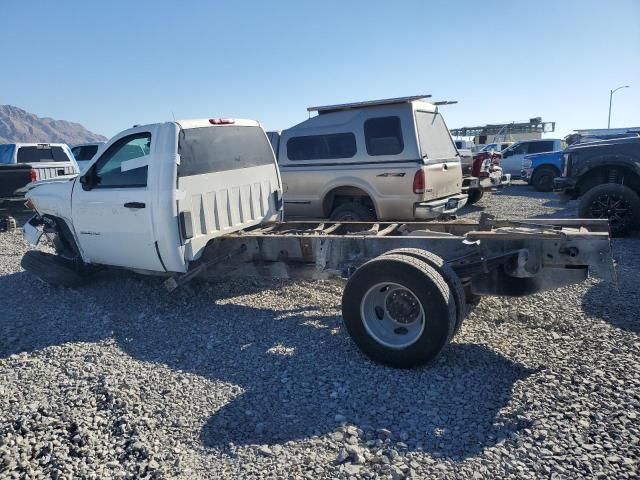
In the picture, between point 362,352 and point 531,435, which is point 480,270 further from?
point 531,435

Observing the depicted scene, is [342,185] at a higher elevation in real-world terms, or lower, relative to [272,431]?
higher

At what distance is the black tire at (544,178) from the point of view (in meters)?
18.5

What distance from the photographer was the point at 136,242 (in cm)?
534

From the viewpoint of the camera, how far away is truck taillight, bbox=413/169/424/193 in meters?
7.53

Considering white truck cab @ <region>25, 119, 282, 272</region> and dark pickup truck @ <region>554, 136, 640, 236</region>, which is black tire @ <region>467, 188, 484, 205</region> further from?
white truck cab @ <region>25, 119, 282, 272</region>

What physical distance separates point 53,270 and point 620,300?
6.75 meters

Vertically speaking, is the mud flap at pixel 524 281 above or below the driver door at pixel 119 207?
below

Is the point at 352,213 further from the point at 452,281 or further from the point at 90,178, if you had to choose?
the point at 452,281

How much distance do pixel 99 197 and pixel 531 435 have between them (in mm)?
4968

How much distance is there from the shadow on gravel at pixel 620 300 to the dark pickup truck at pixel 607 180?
1.84m

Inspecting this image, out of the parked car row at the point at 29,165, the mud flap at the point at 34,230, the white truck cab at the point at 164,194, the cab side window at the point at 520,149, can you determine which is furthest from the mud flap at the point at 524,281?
the cab side window at the point at 520,149

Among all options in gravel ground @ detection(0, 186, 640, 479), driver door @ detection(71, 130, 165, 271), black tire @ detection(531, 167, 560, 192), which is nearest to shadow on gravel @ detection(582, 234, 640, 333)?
gravel ground @ detection(0, 186, 640, 479)

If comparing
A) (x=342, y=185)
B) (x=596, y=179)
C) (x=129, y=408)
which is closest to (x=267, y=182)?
(x=342, y=185)

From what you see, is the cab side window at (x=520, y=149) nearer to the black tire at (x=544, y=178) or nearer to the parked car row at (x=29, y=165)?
the black tire at (x=544, y=178)
